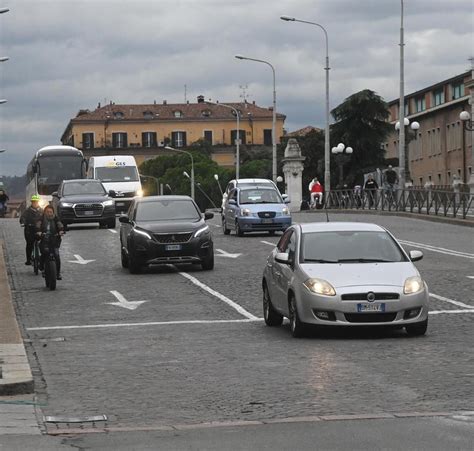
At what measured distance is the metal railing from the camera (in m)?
47.8

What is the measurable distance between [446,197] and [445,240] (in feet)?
34.4

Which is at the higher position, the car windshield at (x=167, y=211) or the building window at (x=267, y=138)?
the building window at (x=267, y=138)

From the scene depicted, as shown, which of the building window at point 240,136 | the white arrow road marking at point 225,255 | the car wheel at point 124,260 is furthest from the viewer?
the building window at point 240,136

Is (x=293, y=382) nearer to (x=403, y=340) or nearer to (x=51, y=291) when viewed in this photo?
(x=403, y=340)

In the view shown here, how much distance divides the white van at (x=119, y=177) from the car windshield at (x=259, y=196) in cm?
1773

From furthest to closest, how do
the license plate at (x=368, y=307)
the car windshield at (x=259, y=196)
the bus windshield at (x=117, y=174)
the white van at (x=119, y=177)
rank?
the bus windshield at (x=117, y=174) → the white van at (x=119, y=177) → the car windshield at (x=259, y=196) → the license plate at (x=368, y=307)

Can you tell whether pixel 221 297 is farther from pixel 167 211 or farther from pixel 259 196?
pixel 259 196

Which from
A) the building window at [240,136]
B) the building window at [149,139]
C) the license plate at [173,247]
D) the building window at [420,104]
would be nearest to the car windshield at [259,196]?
the license plate at [173,247]

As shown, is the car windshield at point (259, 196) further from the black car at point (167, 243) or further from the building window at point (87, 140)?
the building window at point (87, 140)

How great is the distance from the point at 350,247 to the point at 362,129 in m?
86.3

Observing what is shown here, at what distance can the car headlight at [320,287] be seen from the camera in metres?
16.4

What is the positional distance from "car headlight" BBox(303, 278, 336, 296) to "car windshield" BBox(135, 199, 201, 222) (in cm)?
1400

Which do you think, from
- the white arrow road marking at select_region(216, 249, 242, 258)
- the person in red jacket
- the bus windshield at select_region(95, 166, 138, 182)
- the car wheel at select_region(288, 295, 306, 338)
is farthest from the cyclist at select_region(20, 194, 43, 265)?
the person in red jacket

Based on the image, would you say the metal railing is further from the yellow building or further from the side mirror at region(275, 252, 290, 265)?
the yellow building
